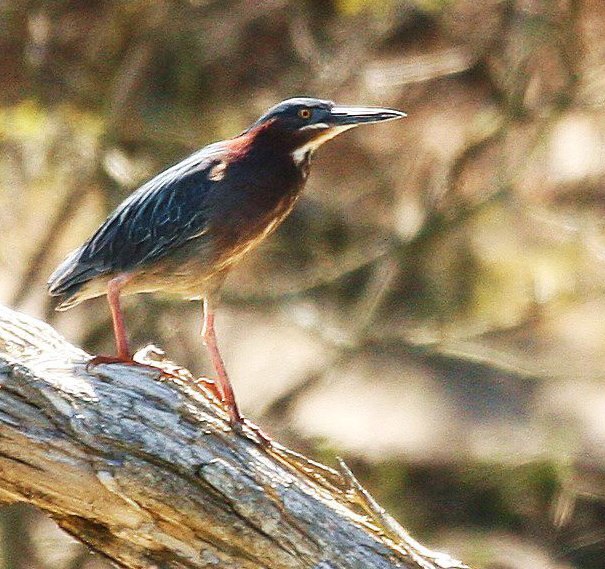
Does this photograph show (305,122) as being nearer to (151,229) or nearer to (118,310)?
(151,229)

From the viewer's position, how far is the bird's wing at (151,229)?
5043 mm

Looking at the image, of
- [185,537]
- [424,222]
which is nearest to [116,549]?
[185,537]

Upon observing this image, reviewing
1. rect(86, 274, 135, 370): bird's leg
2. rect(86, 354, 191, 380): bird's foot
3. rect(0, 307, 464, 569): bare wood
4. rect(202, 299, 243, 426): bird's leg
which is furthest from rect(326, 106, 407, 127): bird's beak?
rect(0, 307, 464, 569): bare wood

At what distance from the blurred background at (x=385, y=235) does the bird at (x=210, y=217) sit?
218 centimetres

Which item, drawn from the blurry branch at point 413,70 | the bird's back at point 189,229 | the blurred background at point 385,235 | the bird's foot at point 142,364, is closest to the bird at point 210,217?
the bird's back at point 189,229

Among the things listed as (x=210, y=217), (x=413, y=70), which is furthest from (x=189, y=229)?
(x=413, y=70)

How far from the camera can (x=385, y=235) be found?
8.42 metres

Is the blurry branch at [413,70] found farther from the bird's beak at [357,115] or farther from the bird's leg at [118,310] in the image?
the bird's leg at [118,310]

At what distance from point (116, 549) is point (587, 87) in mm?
4291

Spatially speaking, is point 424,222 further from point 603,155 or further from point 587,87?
point 603,155

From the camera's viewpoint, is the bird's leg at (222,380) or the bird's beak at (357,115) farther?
the bird's beak at (357,115)

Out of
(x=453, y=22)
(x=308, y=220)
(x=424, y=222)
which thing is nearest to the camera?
(x=424, y=222)

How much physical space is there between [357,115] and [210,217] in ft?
2.11

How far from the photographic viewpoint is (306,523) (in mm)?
4391
